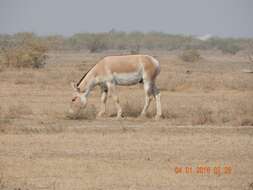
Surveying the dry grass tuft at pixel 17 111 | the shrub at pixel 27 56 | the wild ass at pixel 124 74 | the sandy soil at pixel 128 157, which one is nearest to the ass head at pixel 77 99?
the wild ass at pixel 124 74

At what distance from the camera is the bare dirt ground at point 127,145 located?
36.8 feet

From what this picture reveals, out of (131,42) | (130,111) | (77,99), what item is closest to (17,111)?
(77,99)

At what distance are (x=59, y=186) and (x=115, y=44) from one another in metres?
74.7

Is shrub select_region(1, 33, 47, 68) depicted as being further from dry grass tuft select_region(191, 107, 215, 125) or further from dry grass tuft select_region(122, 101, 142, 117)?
dry grass tuft select_region(191, 107, 215, 125)

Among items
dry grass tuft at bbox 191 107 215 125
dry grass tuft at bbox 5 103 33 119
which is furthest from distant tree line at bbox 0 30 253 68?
dry grass tuft at bbox 191 107 215 125

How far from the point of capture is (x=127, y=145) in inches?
562

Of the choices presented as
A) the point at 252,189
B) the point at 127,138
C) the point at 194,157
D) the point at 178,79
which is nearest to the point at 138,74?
the point at 127,138

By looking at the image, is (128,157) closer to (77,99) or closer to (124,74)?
(124,74)

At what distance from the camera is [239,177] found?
37.5ft

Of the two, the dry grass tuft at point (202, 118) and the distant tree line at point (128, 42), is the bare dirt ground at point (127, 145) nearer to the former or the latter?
the dry grass tuft at point (202, 118)

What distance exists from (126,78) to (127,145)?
17.2 ft
